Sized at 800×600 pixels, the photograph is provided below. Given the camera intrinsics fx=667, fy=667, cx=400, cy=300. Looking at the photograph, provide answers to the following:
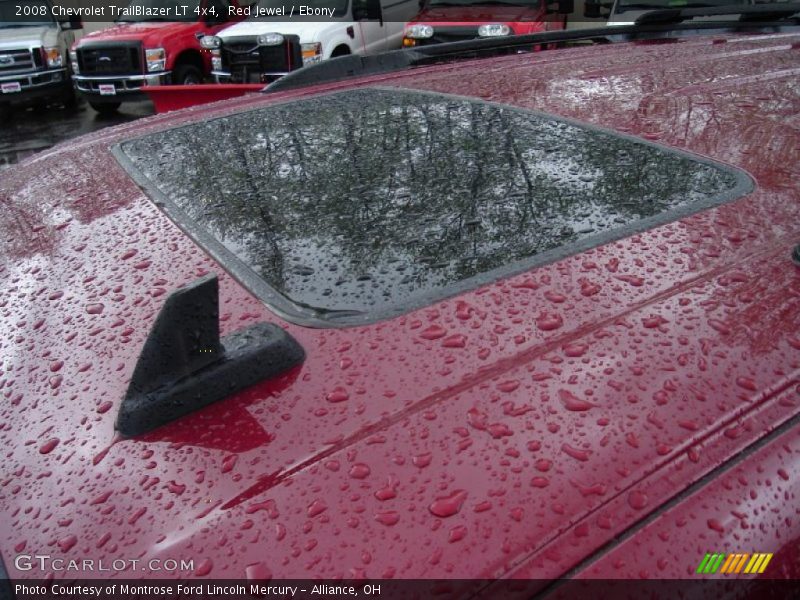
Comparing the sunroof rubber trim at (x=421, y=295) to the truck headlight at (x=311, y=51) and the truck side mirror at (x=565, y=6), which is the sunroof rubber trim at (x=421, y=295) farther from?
the truck headlight at (x=311, y=51)

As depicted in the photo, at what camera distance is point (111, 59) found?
1061 cm

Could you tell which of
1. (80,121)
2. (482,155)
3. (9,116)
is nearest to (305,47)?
(80,121)

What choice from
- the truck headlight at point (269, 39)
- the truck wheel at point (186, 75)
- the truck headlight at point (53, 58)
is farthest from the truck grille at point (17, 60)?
the truck headlight at point (269, 39)

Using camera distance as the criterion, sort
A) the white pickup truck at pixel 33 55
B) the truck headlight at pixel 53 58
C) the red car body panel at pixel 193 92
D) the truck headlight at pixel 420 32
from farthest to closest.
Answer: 1. the truck headlight at pixel 53 58
2. the white pickup truck at pixel 33 55
3. the truck headlight at pixel 420 32
4. the red car body panel at pixel 193 92

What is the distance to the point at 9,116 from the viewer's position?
39.3ft

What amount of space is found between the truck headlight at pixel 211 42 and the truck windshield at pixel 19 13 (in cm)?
498

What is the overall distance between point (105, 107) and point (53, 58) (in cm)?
133

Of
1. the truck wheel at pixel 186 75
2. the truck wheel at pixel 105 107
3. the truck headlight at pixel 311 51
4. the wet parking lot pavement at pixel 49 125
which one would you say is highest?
the truck headlight at pixel 311 51

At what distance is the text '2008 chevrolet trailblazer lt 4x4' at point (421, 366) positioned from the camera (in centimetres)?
79

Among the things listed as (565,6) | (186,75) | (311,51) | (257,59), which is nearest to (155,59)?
(186,75)

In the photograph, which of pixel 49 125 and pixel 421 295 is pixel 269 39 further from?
pixel 421 295

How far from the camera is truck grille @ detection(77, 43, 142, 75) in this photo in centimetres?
1048

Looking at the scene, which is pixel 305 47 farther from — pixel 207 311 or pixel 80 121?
pixel 207 311

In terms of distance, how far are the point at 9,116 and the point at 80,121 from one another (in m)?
1.77
